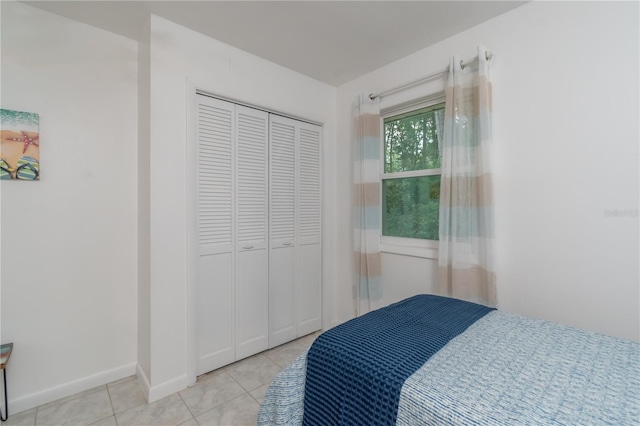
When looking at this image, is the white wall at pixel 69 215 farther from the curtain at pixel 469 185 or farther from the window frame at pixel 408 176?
the curtain at pixel 469 185

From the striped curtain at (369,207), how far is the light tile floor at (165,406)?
3.56ft

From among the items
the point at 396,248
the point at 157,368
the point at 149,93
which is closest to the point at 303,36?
the point at 149,93

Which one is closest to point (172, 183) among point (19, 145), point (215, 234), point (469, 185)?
point (215, 234)

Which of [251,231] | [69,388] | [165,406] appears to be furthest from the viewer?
[251,231]

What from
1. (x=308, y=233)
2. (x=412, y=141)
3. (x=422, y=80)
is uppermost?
(x=422, y=80)

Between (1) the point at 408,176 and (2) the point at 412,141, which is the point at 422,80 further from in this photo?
(1) the point at 408,176

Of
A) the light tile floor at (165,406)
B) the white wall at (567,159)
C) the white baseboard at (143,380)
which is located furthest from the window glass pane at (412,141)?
the white baseboard at (143,380)

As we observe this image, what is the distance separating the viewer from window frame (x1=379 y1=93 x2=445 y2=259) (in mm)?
2377

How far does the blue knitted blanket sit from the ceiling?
1.93m

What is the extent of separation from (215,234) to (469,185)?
6.29 feet

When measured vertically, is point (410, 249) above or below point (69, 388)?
above

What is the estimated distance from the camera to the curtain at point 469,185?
6.32ft

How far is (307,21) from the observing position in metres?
2.03

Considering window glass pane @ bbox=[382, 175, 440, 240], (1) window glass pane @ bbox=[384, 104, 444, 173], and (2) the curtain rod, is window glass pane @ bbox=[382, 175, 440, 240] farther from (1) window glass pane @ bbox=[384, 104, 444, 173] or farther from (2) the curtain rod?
(2) the curtain rod
